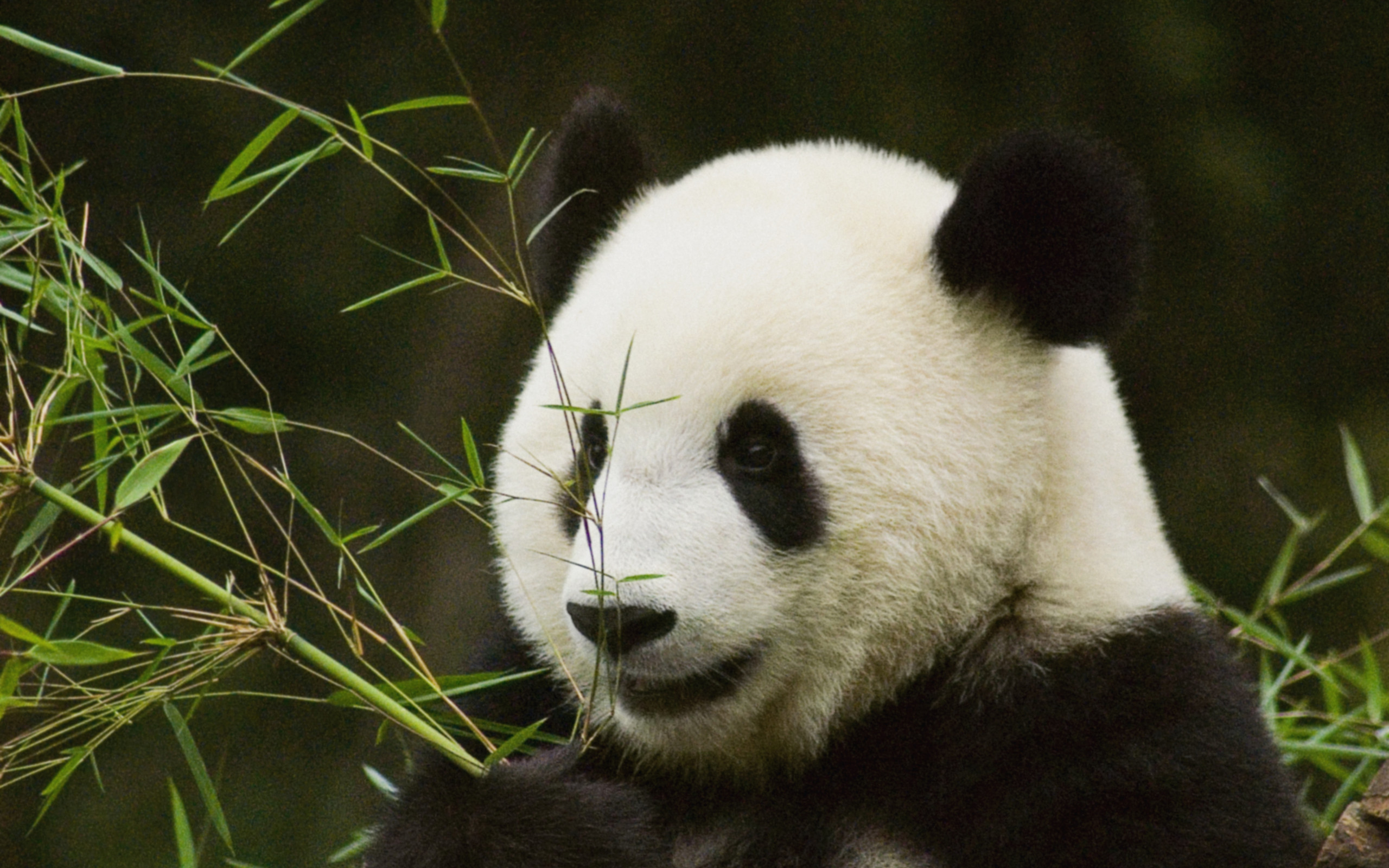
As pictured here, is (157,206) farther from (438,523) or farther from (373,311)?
(438,523)

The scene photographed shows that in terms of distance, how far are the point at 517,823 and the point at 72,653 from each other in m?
0.62

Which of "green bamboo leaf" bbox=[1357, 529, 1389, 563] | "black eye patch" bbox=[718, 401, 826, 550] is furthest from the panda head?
"green bamboo leaf" bbox=[1357, 529, 1389, 563]

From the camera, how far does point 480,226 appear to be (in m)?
5.19

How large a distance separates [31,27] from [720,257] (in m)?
3.40

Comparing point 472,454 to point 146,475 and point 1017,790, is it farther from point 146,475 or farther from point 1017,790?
point 1017,790

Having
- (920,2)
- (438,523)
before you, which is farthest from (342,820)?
(920,2)

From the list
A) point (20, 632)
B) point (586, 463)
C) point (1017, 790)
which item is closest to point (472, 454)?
point (586, 463)

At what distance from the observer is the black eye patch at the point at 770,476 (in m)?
2.12

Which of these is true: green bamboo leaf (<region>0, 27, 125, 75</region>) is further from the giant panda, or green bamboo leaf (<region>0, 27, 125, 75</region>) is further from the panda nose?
the panda nose

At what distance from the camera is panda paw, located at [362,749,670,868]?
2.03 meters

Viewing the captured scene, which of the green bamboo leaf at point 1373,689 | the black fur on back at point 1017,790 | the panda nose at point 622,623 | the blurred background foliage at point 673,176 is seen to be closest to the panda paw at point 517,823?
the black fur on back at point 1017,790

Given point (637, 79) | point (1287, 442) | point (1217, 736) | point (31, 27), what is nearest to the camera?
point (1217, 736)

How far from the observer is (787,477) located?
2.14 m

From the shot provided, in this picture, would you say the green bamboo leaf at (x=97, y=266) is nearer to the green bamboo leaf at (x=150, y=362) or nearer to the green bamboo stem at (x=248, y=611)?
the green bamboo leaf at (x=150, y=362)
